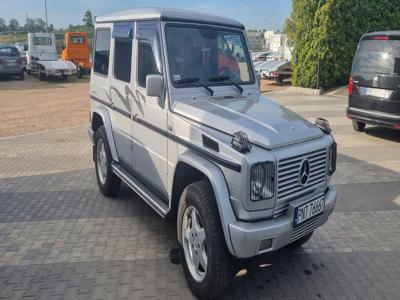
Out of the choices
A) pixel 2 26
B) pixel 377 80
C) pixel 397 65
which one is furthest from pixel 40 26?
pixel 397 65

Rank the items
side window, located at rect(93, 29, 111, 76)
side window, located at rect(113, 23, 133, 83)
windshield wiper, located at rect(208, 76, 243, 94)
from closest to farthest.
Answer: windshield wiper, located at rect(208, 76, 243, 94) < side window, located at rect(113, 23, 133, 83) < side window, located at rect(93, 29, 111, 76)

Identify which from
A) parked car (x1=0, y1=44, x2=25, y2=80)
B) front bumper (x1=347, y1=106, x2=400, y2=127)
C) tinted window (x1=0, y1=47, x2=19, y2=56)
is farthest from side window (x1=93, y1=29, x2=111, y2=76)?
tinted window (x1=0, y1=47, x2=19, y2=56)

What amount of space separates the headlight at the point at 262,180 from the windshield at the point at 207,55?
145 centimetres

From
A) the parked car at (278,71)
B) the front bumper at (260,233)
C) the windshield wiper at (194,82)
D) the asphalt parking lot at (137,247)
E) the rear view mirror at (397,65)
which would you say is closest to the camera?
the front bumper at (260,233)

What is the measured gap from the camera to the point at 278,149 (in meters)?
3.26

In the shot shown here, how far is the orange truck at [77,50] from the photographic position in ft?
87.4

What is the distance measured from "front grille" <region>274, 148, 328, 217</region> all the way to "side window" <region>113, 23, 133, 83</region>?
7.72 feet

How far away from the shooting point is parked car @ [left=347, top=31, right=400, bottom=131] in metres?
8.48

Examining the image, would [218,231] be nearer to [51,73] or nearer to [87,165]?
[87,165]

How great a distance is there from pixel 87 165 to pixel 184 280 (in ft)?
13.8

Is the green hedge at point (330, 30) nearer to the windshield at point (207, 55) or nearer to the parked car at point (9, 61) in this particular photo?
the windshield at point (207, 55)

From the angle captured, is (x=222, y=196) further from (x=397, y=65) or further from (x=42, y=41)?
(x=42, y=41)

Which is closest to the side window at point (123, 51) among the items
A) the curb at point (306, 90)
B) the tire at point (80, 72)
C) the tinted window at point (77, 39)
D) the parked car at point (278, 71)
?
the curb at point (306, 90)

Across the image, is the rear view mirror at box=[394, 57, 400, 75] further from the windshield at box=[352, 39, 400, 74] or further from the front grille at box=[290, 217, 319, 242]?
the front grille at box=[290, 217, 319, 242]
